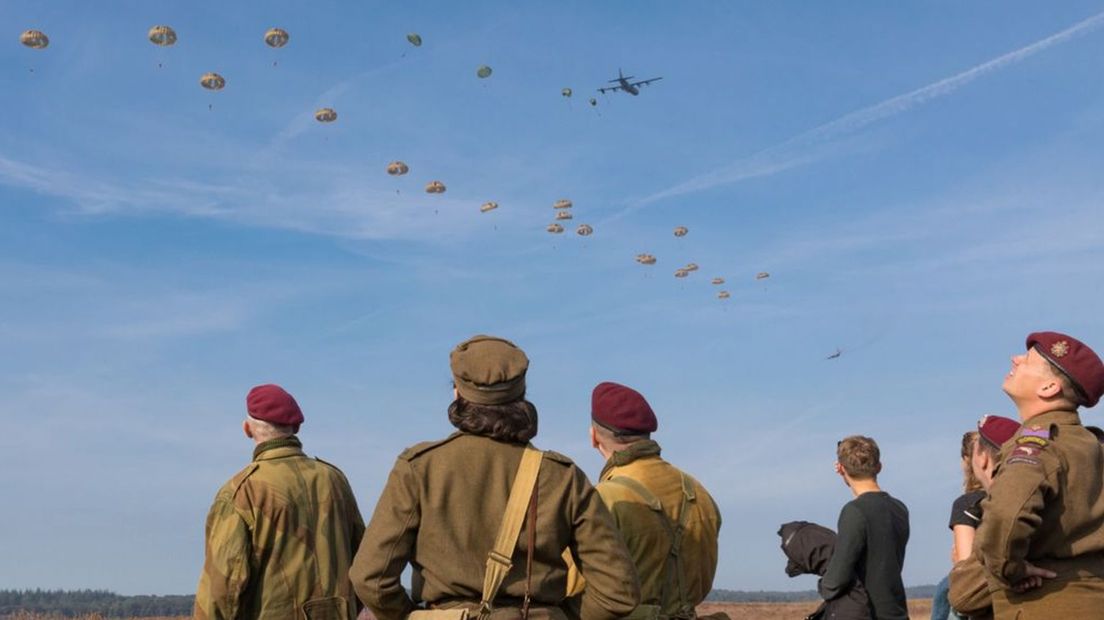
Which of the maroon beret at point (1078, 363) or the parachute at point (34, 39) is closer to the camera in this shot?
the maroon beret at point (1078, 363)

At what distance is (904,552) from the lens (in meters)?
9.74

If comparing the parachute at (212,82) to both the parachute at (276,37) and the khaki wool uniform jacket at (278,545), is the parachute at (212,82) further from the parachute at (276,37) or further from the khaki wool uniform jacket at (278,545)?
the khaki wool uniform jacket at (278,545)

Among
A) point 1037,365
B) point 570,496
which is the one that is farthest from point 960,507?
point 570,496

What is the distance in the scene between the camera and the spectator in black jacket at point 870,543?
31.0 ft

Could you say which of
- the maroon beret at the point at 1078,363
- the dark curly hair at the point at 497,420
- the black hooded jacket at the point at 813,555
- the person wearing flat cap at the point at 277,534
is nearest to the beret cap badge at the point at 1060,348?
the maroon beret at the point at 1078,363

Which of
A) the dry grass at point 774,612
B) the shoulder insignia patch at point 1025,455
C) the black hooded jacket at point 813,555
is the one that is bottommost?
the dry grass at point 774,612

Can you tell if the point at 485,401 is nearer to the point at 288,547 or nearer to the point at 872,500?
the point at 288,547

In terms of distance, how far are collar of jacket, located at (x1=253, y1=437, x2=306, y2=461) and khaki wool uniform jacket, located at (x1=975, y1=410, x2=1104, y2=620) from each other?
465cm

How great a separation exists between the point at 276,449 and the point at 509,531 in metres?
3.28

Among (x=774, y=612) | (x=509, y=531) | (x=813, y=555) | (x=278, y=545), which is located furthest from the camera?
(x=774, y=612)

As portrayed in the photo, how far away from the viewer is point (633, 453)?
765 centimetres

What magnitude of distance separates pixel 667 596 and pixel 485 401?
2214 millimetres

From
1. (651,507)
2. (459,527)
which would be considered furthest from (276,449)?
(459,527)

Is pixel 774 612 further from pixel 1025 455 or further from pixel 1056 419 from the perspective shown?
pixel 1025 455
